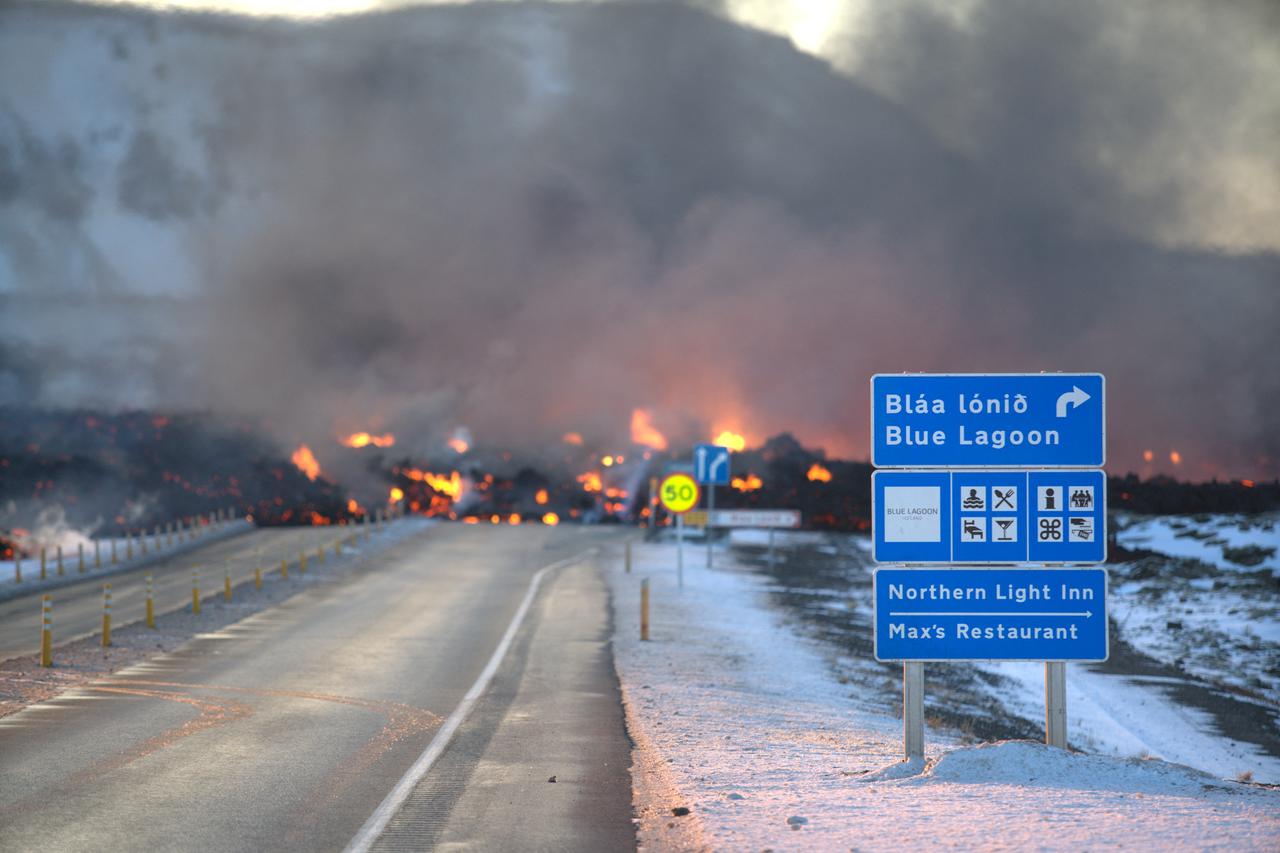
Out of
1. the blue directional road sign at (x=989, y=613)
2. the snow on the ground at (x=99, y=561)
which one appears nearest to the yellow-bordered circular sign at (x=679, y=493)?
the blue directional road sign at (x=989, y=613)

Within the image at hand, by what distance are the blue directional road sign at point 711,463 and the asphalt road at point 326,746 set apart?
9.22m

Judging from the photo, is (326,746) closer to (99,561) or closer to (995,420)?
(995,420)

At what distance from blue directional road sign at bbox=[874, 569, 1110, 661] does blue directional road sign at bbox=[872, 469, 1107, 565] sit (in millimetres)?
175

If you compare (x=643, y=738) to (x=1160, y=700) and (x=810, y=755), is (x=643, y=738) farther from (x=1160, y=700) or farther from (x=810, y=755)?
(x=1160, y=700)

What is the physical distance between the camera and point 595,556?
4372 cm

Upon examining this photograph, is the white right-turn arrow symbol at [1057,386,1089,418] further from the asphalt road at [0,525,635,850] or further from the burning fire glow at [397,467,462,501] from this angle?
the burning fire glow at [397,467,462,501]


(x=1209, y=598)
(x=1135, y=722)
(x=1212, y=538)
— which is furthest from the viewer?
(x=1212, y=538)

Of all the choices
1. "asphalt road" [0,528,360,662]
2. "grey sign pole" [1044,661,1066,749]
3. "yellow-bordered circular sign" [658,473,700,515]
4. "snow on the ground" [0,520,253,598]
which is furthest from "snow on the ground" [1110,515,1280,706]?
"snow on the ground" [0,520,253,598]

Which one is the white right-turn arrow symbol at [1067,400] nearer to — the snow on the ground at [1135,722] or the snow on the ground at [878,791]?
the snow on the ground at [878,791]

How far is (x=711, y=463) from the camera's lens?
32969 millimetres

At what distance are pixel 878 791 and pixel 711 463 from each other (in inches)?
920

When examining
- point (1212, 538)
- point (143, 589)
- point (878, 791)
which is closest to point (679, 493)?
point (143, 589)

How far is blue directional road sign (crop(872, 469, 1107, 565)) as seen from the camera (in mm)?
10938

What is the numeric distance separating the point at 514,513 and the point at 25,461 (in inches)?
1287
